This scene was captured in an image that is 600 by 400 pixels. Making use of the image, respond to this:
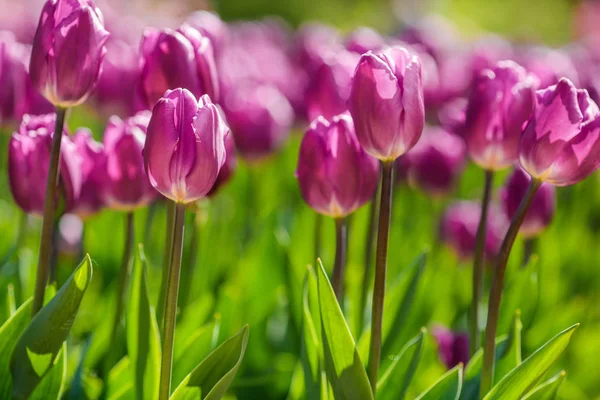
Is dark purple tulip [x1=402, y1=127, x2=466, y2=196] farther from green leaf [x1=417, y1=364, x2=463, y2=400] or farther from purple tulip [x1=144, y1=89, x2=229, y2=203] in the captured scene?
purple tulip [x1=144, y1=89, x2=229, y2=203]

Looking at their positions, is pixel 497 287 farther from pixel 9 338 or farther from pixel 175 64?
pixel 9 338

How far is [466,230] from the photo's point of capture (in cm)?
211

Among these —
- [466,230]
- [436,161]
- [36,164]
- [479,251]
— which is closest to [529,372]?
[479,251]

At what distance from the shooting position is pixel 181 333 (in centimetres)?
143

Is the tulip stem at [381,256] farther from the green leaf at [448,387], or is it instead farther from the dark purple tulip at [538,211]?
the dark purple tulip at [538,211]

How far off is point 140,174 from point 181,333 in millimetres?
297

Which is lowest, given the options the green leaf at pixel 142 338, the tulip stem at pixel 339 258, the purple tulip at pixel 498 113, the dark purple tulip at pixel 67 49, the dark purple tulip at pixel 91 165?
the green leaf at pixel 142 338

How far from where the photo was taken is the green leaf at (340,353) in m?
1.03

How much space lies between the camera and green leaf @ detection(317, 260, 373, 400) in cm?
103

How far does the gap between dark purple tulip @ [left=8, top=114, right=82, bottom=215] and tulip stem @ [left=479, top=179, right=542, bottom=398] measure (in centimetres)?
65

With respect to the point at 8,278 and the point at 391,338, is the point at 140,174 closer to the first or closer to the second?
the point at 8,278

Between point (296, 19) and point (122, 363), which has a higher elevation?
point (122, 363)

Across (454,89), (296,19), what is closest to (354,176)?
(454,89)

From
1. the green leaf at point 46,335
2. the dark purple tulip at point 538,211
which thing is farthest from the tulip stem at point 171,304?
the dark purple tulip at point 538,211
